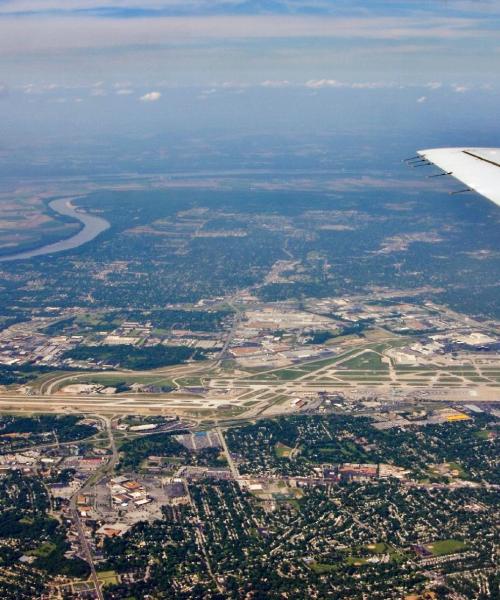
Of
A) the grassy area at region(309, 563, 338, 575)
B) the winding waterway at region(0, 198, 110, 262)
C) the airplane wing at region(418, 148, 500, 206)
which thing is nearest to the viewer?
the airplane wing at region(418, 148, 500, 206)

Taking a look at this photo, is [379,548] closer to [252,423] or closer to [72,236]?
[252,423]

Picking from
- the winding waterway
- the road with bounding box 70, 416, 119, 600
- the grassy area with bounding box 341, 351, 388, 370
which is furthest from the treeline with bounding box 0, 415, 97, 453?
the winding waterway

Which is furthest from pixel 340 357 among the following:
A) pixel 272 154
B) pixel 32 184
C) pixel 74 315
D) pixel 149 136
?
Result: pixel 149 136

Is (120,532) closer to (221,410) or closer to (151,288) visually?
(221,410)

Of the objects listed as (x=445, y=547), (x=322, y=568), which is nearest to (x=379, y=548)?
(x=445, y=547)

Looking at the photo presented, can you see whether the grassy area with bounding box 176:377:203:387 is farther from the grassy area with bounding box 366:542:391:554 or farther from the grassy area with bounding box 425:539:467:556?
the grassy area with bounding box 425:539:467:556
